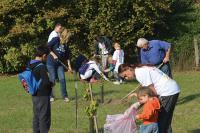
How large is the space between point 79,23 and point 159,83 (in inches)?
600

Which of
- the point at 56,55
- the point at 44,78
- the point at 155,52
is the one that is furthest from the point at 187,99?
the point at 44,78

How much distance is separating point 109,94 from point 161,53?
166 inches

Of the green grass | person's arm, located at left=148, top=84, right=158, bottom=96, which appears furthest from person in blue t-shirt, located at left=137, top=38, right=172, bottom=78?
person's arm, located at left=148, top=84, right=158, bottom=96

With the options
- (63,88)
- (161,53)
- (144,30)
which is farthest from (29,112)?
(144,30)

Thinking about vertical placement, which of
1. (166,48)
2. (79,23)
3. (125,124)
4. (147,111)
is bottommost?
(125,124)

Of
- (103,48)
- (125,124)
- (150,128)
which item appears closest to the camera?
(150,128)

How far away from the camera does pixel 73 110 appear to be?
13062 millimetres

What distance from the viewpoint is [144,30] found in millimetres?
24141

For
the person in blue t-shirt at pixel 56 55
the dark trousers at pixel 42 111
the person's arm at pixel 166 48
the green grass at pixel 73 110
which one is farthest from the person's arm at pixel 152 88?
the person in blue t-shirt at pixel 56 55

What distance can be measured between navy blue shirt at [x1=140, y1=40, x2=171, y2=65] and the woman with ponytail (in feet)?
→ 10.3

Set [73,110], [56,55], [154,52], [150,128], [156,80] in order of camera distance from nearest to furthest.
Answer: [150,128]
[156,80]
[154,52]
[73,110]
[56,55]

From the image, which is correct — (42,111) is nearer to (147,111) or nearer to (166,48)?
(147,111)

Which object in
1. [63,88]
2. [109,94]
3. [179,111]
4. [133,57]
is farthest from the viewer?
[133,57]

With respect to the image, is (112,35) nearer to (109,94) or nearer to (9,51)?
(9,51)
